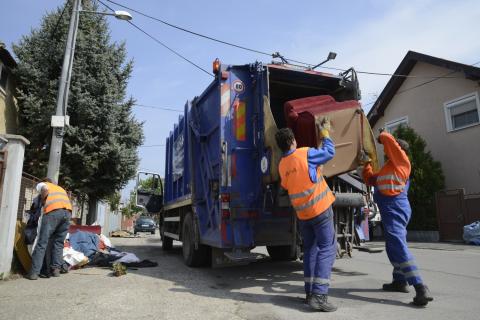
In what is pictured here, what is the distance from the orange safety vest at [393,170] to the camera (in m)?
4.18

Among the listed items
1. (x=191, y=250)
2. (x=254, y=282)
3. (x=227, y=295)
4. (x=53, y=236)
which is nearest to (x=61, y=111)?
(x=53, y=236)

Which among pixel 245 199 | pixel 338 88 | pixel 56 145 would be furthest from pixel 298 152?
pixel 56 145

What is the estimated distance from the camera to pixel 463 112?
14070 millimetres

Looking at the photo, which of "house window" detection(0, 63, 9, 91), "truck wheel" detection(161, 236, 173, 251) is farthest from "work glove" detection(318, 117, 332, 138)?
"house window" detection(0, 63, 9, 91)

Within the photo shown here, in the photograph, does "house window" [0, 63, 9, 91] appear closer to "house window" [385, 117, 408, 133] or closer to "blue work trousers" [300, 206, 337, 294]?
"blue work trousers" [300, 206, 337, 294]

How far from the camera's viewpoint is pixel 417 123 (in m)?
16.0

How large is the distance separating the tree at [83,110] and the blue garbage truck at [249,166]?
21.1 feet

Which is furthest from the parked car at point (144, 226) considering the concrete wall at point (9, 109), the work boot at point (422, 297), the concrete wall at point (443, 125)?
the work boot at point (422, 297)

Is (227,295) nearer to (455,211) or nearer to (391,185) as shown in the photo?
(391,185)

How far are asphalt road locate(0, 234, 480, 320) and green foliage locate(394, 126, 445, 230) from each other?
8.57m

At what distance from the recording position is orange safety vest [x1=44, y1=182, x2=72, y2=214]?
5809mm

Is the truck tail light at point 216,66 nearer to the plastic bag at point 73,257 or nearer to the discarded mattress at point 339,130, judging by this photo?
the discarded mattress at point 339,130

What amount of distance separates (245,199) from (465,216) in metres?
10.6

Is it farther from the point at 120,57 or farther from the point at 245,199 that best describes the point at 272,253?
the point at 120,57
